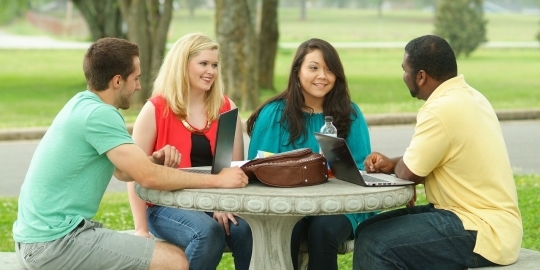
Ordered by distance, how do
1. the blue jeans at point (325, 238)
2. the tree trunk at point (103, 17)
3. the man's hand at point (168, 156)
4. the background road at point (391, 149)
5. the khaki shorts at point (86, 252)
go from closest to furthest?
the khaki shorts at point (86, 252)
the man's hand at point (168, 156)
the blue jeans at point (325, 238)
the background road at point (391, 149)
the tree trunk at point (103, 17)

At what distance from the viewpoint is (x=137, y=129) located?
17.5 ft

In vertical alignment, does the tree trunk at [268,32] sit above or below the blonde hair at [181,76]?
below

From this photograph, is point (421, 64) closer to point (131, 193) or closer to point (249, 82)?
point (131, 193)

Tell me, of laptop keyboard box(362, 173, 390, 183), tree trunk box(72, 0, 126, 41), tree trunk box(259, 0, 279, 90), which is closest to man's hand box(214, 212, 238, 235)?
laptop keyboard box(362, 173, 390, 183)

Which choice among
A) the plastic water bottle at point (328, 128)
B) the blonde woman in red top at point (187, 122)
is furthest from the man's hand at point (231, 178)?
the plastic water bottle at point (328, 128)

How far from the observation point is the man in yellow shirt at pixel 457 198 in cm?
438

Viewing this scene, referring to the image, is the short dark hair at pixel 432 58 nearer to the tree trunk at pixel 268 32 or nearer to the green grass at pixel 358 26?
the tree trunk at pixel 268 32

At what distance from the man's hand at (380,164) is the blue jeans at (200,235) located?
0.75 meters

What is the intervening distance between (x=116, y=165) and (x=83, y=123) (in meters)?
0.23

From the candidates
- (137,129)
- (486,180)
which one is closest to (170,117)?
(137,129)

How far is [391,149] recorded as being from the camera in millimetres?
12664

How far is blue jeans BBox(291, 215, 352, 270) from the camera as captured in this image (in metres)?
Answer: 5.08

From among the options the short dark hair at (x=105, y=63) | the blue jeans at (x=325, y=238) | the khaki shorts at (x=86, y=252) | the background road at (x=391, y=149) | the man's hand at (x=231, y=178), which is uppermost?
the short dark hair at (x=105, y=63)

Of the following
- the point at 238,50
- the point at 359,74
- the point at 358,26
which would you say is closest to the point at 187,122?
the point at 238,50
